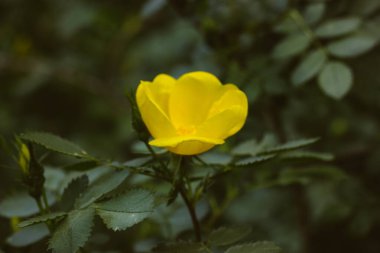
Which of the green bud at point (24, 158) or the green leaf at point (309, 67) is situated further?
the green leaf at point (309, 67)

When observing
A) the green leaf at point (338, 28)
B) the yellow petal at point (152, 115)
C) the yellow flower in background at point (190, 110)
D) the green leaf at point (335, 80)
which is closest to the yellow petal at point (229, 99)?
the yellow flower in background at point (190, 110)

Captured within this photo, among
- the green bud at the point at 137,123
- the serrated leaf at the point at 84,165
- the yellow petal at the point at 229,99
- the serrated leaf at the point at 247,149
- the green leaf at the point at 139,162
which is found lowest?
the serrated leaf at the point at 247,149

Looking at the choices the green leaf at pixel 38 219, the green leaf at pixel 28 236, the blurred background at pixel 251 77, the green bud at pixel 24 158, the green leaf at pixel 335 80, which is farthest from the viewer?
the blurred background at pixel 251 77

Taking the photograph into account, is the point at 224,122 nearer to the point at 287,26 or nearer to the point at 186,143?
the point at 186,143

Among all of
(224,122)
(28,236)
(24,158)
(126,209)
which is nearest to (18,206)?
(28,236)

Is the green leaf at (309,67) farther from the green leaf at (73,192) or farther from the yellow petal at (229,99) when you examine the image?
the green leaf at (73,192)

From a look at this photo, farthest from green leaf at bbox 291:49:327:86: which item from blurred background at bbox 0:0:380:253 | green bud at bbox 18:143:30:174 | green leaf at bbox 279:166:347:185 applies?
green bud at bbox 18:143:30:174
